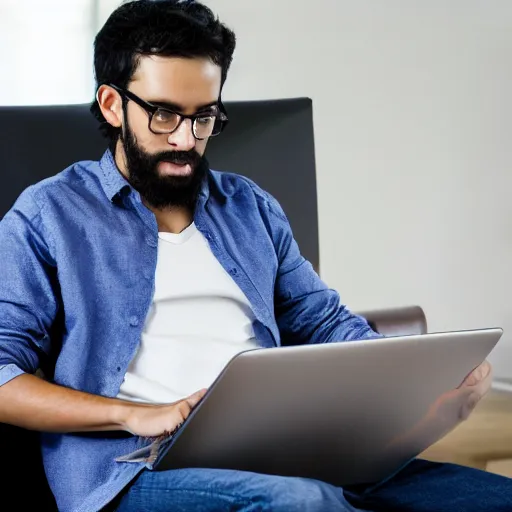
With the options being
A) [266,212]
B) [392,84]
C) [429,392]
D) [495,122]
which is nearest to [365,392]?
[429,392]

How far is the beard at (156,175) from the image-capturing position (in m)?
1.38

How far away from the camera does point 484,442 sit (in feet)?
9.43

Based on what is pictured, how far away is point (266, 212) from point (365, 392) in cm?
57

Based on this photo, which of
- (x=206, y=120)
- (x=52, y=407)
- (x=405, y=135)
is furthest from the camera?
(x=405, y=135)

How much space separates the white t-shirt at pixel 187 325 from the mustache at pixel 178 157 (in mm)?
110

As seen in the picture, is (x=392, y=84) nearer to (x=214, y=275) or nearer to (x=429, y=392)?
(x=214, y=275)

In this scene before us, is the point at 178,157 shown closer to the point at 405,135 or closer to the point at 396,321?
the point at 396,321

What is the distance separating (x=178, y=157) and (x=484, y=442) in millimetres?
1838

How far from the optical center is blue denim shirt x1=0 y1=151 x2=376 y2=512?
3.95 feet

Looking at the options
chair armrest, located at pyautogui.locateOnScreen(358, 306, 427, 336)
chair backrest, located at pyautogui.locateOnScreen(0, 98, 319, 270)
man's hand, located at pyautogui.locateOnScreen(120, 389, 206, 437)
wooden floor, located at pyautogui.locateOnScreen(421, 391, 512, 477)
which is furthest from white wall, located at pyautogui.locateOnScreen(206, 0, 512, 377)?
man's hand, located at pyautogui.locateOnScreen(120, 389, 206, 437)

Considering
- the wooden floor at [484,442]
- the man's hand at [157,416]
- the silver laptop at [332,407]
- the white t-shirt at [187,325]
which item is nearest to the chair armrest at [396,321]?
the white t-shirt at [187,325]

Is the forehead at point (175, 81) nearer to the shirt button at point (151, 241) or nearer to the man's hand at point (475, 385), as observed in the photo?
the shirt button at point (151, 241)

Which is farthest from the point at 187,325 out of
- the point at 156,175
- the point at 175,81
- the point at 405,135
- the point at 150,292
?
the point at 405,135

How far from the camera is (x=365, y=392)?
104 cm
